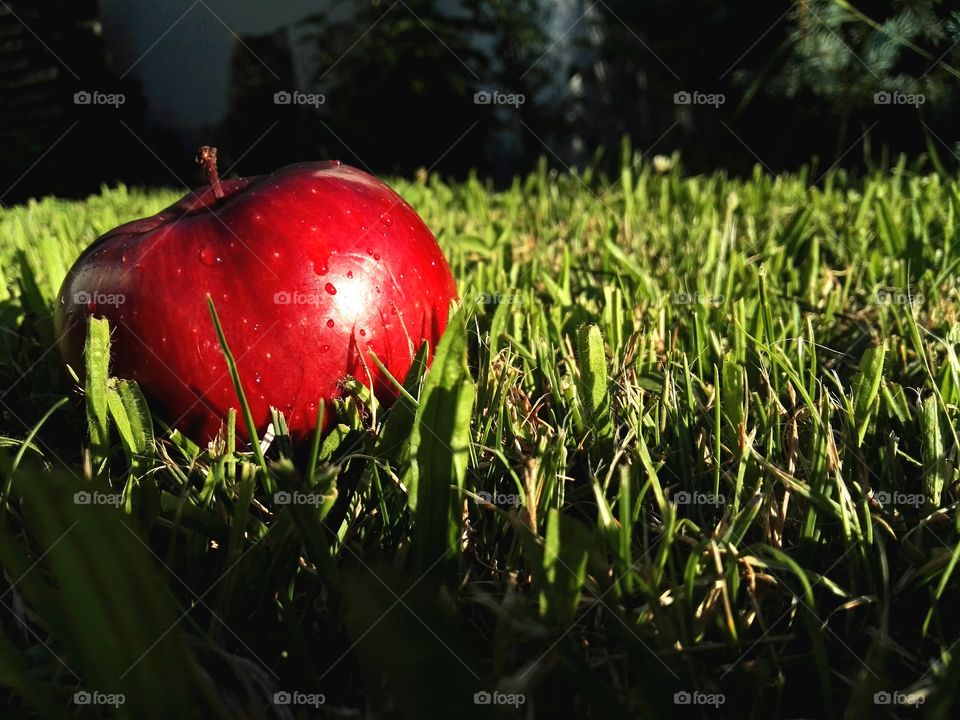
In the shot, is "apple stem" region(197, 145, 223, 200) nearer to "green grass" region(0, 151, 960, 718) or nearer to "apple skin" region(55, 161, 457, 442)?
"apple skin" region(55, 161, 457, 442)

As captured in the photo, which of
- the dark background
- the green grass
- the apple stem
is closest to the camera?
the green grass

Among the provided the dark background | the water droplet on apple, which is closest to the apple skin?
the water droplet on apple

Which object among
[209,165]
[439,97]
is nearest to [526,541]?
[209,165]

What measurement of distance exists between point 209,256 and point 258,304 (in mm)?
108

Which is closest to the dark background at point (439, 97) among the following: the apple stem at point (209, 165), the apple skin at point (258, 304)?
the apple stem at point (209, 165)

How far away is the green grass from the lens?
64 centimetres

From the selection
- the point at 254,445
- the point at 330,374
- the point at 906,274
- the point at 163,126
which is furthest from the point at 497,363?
the point at 163,126

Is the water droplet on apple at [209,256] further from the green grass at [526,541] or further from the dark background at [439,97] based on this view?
the dark background at [439,97]

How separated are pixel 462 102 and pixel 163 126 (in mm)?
2074

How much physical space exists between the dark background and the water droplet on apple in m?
3.24

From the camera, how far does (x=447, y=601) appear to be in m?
0.71

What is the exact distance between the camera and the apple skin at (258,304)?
1.16 meters

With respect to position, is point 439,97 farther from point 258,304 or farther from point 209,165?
point 258,304

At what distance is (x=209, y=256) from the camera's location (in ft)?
3.88
